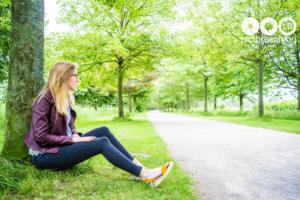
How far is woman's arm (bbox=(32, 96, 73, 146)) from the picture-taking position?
2.34 meters

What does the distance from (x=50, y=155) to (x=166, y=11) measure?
11965 millimetres

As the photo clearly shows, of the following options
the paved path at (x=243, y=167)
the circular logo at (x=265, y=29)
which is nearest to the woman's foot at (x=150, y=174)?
the paved path at (x=243, y=167)

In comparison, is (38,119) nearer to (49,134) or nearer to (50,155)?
(49,134)

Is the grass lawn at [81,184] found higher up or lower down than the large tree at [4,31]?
lower down

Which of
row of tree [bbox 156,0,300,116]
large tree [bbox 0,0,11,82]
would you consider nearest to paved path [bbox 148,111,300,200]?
row of tree [bbox 156,0,300,116]

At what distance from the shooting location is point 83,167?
307 centimetres

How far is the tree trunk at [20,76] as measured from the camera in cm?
299

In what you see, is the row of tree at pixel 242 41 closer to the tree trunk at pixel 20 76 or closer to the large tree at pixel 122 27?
the large tree at pixel 122 27

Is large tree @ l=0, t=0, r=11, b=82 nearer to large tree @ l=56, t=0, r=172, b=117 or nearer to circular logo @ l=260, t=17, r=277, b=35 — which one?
large tree @ l=56, t=0, r=172, b=117

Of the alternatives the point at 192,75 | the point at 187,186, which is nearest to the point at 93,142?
the point at 187,186

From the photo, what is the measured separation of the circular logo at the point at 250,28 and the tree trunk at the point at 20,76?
43.1 ft

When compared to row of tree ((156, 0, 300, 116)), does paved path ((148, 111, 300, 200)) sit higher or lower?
lower

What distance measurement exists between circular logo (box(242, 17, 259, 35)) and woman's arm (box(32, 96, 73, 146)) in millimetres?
13808

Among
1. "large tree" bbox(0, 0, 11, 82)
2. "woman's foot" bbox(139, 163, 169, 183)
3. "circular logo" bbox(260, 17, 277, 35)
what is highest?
"circular logo" bbox(260, 17, 277, 35)
